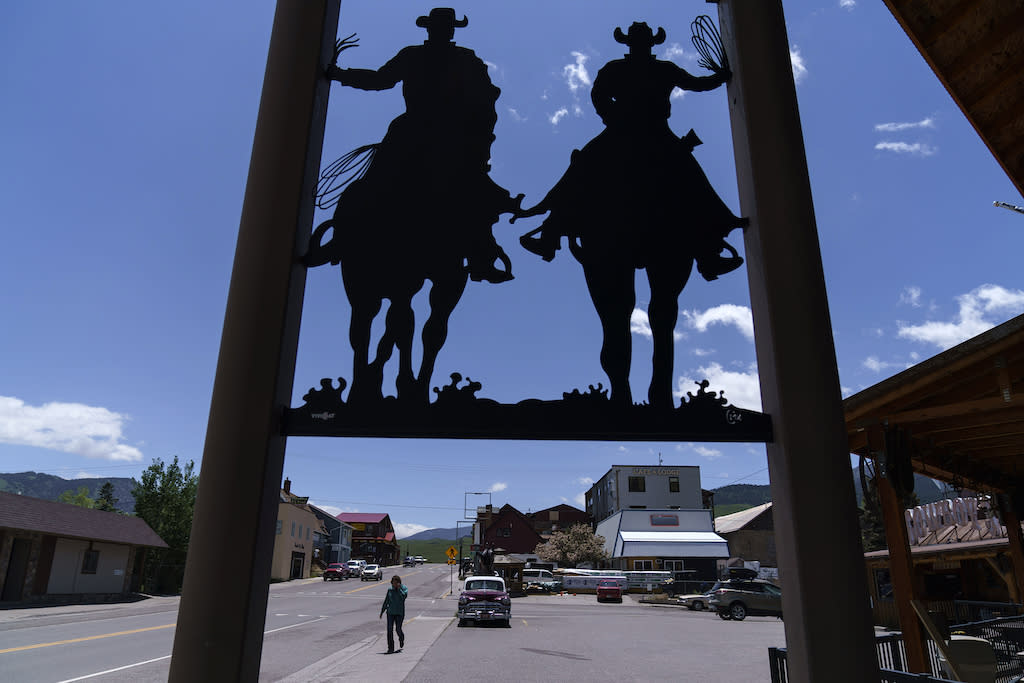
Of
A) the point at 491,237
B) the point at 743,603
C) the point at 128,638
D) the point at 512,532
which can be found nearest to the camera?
the point at 491,237

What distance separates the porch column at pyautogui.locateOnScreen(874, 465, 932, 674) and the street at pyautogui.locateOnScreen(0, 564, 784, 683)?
327cm

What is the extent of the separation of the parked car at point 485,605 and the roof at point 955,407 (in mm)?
13413

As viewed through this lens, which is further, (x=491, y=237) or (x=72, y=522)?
(x=72, y=522)

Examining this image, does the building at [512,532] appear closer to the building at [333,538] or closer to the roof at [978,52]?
the building at [333,538]

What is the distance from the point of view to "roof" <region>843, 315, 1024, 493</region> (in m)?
7.50

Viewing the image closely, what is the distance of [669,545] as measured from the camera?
4509 centimetres

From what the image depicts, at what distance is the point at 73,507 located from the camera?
32125mm

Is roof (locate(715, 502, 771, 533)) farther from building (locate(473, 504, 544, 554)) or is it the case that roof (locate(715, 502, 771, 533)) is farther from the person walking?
the person walking

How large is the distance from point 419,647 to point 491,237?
1477 centimetres

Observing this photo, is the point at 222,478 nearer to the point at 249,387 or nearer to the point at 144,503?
the point at 249,387

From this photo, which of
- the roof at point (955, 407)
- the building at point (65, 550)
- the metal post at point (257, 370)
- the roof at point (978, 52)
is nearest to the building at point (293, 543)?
the building at point (65, 550)

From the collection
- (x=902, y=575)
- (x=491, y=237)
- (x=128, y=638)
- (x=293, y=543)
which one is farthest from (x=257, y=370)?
(x=293, y=543)

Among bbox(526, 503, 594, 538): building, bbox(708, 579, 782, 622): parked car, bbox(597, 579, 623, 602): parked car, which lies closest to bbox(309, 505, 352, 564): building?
bbox(526, 503, 594, 538): building

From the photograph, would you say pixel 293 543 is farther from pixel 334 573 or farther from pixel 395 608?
pixel 395 608
